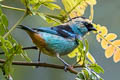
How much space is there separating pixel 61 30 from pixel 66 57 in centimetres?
123

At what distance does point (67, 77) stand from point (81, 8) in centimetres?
139

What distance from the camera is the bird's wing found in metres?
1.05

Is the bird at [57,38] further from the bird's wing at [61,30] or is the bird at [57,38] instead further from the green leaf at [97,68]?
the green leaf at [97,68]

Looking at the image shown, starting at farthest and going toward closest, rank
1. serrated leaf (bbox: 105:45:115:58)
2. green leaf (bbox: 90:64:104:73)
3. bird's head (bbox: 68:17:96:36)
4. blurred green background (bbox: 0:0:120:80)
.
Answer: blurred green background (bbox: 0:0:120:80) < bird's head (bbox: 68:17:96:36) < serrated leaf (bbox: 105:45:115:58) < green leaf (bbox: 90:64:104:73)

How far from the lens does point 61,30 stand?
1.08 metres

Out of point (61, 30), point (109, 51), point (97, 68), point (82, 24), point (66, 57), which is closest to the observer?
point (97, 68)

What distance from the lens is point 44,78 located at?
7.67 ft

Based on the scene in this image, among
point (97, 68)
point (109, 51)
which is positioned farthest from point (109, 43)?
point (97, 68)

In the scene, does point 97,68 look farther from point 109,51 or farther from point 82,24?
point 82,24

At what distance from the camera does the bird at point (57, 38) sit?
3.34ft

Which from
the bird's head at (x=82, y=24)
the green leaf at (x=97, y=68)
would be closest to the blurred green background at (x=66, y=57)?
the bird's head at (x=82, y=24)

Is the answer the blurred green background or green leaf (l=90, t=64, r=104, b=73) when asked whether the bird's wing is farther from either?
the blurred green background

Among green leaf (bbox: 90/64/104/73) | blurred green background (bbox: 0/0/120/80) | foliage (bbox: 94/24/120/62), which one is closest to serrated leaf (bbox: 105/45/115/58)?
foliage (bbox: 94/24/120/62)

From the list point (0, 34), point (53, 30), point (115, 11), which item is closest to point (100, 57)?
point (115, 11)
